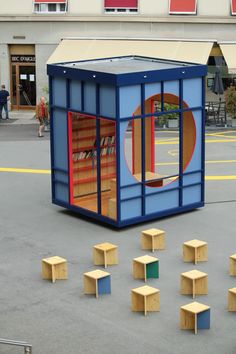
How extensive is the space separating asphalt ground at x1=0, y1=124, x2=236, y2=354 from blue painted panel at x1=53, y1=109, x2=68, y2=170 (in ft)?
4.12

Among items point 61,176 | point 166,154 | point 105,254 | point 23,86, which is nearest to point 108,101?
point 61,176

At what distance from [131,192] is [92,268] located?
2.82 m

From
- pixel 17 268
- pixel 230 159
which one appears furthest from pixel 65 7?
pixel 17 268

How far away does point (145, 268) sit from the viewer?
14688 mm

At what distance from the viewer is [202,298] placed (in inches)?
548

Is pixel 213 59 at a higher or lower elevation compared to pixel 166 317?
higher

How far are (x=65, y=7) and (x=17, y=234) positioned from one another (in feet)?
64.4

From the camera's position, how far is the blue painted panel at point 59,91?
18641 mm

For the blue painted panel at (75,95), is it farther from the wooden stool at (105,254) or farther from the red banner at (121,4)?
the red banner at (121,4)

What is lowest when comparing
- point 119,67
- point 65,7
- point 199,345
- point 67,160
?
point 199,345

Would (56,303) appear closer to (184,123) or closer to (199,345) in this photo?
(199,345)

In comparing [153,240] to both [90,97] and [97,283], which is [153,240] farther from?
[90,97]

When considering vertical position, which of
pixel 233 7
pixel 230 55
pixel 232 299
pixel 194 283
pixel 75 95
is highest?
pixel 233 7

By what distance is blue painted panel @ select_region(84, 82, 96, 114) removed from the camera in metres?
17.8
